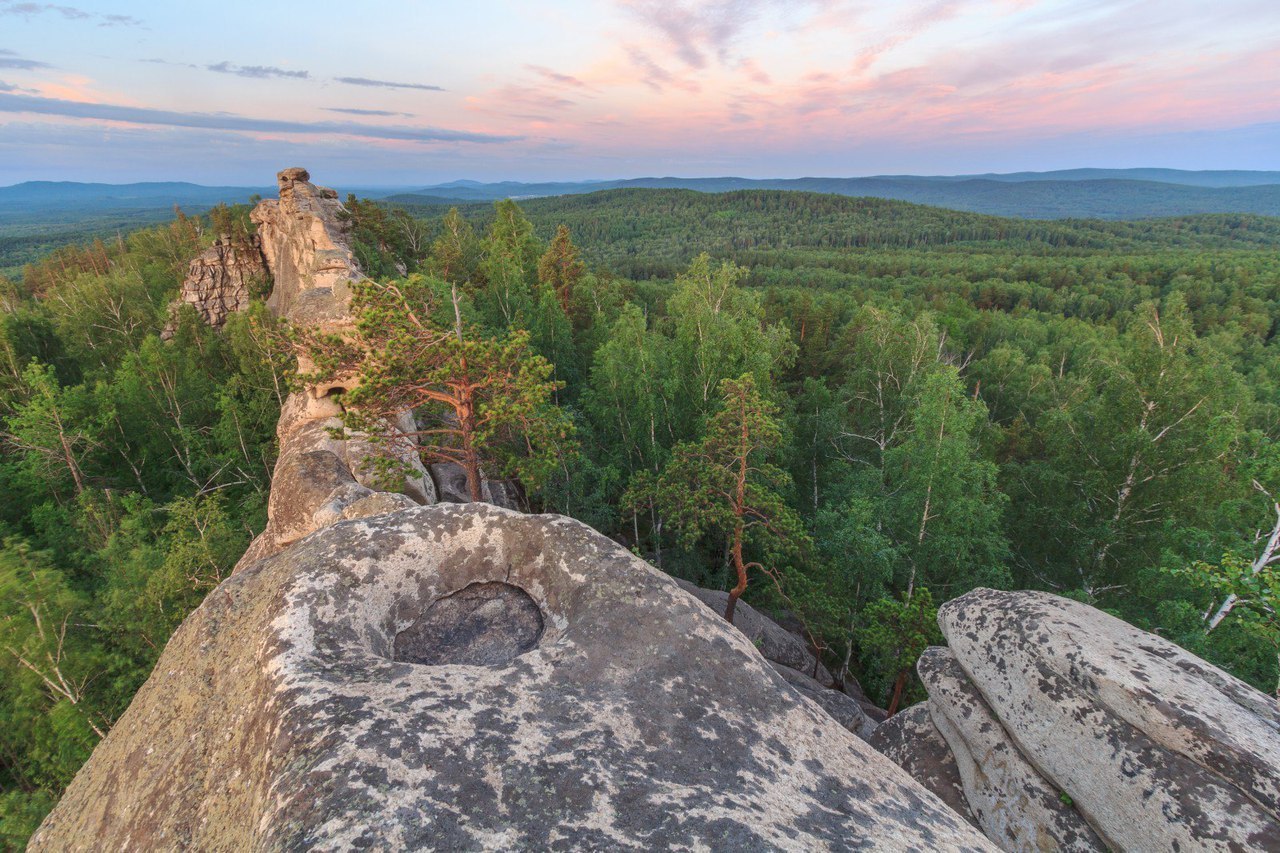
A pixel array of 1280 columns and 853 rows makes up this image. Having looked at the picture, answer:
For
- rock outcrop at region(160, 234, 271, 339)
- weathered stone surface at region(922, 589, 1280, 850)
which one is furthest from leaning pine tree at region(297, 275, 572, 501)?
rock outcrop at region(160, 234, 271, 339)

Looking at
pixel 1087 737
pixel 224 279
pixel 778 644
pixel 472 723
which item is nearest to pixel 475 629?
pixel 472 723

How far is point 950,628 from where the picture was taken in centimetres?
985

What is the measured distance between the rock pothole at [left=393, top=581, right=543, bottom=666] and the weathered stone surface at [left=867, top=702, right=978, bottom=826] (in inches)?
271

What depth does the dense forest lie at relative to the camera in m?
15.8

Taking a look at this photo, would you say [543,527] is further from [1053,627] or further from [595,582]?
[1053,627]

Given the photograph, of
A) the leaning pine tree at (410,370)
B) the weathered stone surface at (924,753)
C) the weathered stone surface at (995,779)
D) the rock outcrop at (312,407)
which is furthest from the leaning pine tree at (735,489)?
the rock outcrop at (312,407)

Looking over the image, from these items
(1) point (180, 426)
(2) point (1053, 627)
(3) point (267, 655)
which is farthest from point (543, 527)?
(1) point (180, 426)

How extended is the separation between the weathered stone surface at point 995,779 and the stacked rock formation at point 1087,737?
0.02 meters

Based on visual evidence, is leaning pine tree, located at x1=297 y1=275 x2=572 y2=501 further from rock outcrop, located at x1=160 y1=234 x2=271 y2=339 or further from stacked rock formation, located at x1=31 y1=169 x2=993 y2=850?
rock outcrop, located at x1=160 y1=234 x2=271 y2=339

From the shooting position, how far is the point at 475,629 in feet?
22.5

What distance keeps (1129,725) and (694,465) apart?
11633mm

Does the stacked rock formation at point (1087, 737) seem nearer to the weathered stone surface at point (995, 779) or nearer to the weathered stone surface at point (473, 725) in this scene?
the weathered stone surface at point (995, 779)

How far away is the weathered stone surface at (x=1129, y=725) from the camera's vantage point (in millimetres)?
6211

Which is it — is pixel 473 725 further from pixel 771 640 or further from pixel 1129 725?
pixel 771 640
